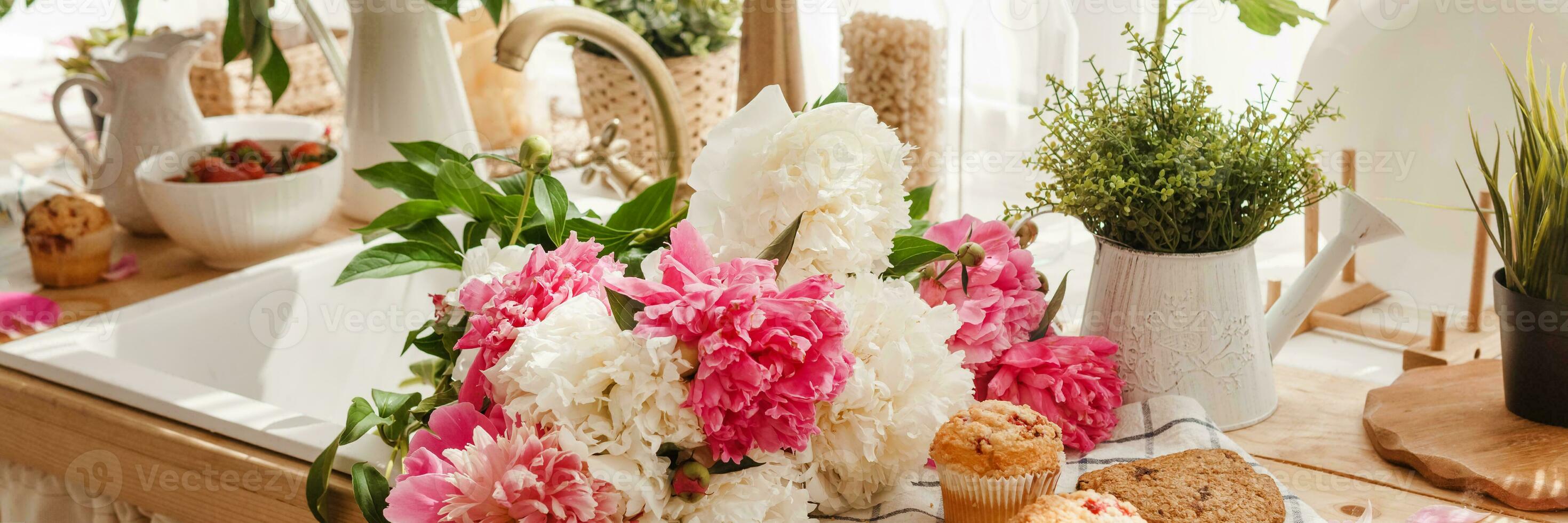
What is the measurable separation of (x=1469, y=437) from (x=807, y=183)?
1.53ft

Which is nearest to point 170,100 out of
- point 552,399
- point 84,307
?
point 84,307

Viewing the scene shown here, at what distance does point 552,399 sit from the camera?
494 millimetres

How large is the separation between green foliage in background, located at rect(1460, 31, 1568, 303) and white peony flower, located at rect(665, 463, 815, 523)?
0.46 metres

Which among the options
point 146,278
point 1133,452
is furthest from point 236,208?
point 1133,452

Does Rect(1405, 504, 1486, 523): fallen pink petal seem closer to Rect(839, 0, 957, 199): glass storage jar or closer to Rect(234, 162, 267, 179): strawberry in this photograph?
Rect(839, 0, 957, 199): glass storage jar

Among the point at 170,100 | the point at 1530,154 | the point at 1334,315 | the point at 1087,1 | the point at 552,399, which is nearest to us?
the point at 552,399

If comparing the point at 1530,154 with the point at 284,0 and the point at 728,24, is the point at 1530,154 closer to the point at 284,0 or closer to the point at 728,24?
A: the point at 728,24

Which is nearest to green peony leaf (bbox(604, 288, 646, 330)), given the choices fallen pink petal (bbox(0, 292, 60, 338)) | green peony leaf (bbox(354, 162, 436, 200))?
green peony leaf (bbox(354, 162, 436, 200))

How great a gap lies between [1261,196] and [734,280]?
371 mm

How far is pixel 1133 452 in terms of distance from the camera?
2.20ft

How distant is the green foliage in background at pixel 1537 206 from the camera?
2.10ft

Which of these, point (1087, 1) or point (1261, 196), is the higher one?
point (1087, 1)

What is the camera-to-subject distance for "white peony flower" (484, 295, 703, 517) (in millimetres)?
492

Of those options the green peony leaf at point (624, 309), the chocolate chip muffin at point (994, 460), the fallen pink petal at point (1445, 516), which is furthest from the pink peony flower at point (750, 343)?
the fallen pink petal at point (1445, 516)
